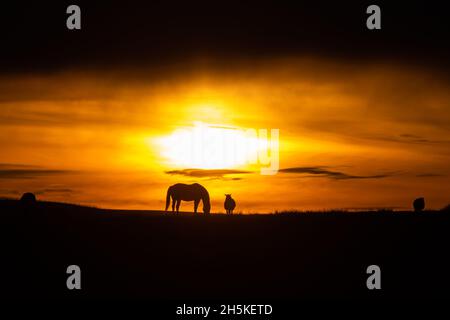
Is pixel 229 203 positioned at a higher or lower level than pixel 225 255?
higher

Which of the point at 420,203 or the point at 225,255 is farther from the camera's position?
the point at 420,203

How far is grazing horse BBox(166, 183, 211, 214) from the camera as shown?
41.2m

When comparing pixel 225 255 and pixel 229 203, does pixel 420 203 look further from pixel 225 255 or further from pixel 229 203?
pixel 225 255

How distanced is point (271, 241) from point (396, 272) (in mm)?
5167

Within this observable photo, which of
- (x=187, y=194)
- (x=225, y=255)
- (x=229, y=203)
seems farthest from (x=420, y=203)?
(x=225, y=255)

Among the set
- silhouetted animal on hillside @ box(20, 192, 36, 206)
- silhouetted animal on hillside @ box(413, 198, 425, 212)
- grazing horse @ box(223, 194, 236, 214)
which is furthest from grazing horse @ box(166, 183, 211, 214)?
silhouetted animal on hillside @ box(413, 198, 425, 212)

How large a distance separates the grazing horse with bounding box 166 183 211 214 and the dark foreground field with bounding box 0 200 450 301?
7.77 m

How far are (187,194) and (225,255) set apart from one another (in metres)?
14.5

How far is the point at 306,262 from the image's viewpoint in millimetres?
26641

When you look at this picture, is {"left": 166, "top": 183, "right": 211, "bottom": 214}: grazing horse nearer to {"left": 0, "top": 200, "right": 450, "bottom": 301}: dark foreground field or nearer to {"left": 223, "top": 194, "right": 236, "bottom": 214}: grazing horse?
{"left": 223, "top": 194, "right": 236, "bottom": 214}: grazing horse

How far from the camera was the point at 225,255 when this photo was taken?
2731 centimetres
